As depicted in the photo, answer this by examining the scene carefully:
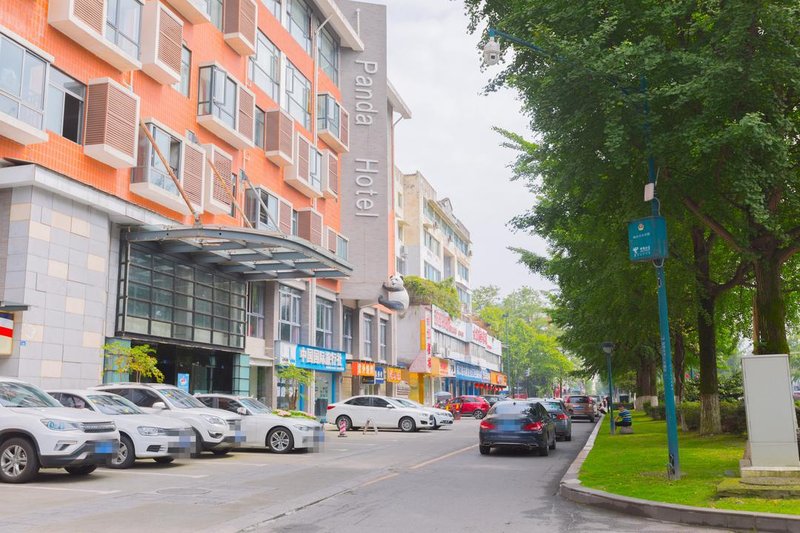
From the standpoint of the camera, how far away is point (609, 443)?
2191 cm

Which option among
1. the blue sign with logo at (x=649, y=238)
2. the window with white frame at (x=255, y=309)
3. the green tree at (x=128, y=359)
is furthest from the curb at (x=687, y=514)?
the window with white frame at (x=255, y=309)

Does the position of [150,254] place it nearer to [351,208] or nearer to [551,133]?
[551,133]

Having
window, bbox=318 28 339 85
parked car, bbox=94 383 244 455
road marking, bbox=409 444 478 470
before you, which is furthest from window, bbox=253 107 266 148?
parked car, bbox=94 383 244 455

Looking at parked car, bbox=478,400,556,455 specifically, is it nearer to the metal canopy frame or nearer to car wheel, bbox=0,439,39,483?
the metal canopy frame

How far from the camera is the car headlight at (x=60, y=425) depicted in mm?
11599

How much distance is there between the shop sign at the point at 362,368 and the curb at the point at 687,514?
109 feet

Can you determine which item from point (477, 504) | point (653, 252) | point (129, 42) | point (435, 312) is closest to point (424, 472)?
point (477, 504)

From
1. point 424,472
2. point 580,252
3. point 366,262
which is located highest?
point 366,262

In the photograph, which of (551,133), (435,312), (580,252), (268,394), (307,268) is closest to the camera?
(551,133)

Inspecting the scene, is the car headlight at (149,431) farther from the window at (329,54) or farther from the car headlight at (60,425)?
the window at (329,54)

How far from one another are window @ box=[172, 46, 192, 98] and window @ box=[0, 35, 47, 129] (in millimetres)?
7728

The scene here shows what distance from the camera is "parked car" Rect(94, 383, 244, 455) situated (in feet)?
54.6

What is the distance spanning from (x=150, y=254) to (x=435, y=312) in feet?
141

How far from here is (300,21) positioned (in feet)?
129
